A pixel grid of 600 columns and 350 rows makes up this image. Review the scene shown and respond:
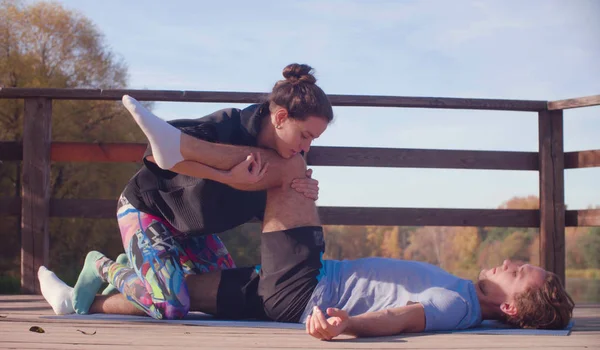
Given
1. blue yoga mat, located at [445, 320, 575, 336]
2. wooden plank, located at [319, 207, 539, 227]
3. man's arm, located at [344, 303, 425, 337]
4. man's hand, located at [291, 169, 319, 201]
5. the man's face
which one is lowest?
blue yoga mat, located at [445, 320, 575, 336]

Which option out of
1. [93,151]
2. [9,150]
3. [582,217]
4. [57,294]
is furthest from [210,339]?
[582,217]

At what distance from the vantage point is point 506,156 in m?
3.82

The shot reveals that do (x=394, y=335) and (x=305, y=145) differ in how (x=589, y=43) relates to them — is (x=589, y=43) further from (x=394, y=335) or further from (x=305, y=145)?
(x=394, y=335)

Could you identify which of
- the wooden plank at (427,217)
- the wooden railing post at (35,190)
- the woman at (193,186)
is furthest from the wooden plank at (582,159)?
the wooden railing post at (35,190)

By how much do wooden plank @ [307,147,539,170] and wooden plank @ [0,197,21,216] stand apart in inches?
66.6

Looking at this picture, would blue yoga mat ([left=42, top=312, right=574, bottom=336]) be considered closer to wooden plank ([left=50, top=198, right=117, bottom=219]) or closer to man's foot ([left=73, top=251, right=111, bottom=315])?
man's foot ([left=73, top=251, right=111, bottom=315])

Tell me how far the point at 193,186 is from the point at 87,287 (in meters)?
0.57

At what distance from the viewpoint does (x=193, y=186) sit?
233 centimetres

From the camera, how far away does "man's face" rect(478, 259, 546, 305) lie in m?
2.10

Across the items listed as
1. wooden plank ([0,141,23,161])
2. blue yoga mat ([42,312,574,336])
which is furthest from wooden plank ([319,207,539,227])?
wooden plank ([0,141,23,161])

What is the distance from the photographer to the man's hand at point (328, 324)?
174 cm

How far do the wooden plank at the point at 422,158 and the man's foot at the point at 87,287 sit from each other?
1549 millimetres

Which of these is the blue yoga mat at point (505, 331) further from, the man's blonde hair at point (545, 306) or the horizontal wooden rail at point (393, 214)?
the horizontal wooden rail at point (393, 214)

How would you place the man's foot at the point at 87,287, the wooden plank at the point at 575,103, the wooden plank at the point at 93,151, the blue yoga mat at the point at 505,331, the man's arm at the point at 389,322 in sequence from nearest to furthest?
the man's arm at the point at 389,322 < the blue yoga mat at the point at 505,331 < the man's foot at the point at 87,287 < the wooden plank at the point at 575,103 < the wooden plank at the point at 93,151
